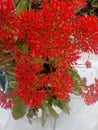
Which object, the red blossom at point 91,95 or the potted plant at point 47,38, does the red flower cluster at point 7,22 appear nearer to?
the potted plant at point 47,38

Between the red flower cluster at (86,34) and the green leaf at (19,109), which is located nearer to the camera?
the red flower cluster at (86,34)

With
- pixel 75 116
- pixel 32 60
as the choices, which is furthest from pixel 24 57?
pixel 75 116

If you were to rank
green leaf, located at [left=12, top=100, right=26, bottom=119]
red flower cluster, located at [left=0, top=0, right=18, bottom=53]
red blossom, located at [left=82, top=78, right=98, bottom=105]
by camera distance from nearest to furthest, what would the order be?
1. red flower cluster, located at [left=0, top=0, right=18, bottom=53]
2. red blossom, located at [left=82, top=78, right=98, bottom=105]
3. green leaf, located at [left=12, top=100, right=26, bottom=119]

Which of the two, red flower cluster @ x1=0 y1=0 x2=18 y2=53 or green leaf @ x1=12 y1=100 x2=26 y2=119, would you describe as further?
green leaf @ x1=12 y1=100 x2=26 y2=119

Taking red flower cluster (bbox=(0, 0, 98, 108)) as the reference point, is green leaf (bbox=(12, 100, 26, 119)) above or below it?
below

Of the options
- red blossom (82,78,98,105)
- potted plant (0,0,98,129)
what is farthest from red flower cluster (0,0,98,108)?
red blossom (82,78,98,105)

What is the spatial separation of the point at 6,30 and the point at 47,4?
0.37 feet

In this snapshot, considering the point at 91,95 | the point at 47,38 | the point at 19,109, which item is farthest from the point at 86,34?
the point at 19,109

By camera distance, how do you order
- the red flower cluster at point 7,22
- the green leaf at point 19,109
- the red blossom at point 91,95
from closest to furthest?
the red flower cluster at point 7,22, the red blossom at point 91,95, the green leaf at point 19,109

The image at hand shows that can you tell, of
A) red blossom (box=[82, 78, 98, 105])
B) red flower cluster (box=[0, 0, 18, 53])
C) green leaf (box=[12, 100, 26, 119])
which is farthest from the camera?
green leaf (box=[12, 100, 26, 119])

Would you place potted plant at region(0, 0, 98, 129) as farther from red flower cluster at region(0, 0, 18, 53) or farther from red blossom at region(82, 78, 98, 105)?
red blossom at region(82, 78, 98, 105)

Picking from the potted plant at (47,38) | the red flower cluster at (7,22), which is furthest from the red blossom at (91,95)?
the red flower cluster at (7,22)

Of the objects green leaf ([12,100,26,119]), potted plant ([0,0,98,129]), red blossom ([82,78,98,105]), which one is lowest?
green leaf ([12,100,26,119])

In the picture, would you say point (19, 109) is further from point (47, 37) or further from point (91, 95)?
point (47, 37)
